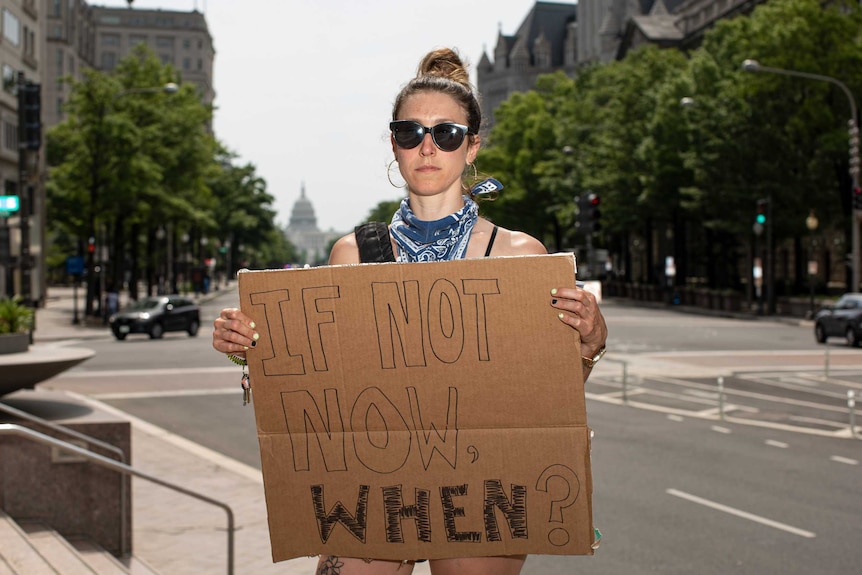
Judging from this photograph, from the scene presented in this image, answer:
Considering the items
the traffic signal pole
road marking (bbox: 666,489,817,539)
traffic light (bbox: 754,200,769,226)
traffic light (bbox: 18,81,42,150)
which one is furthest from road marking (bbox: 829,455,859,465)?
traffic light (bbox: 754,200,769,226)

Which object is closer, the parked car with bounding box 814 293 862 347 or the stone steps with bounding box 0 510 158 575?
the stone steps with bounding box 0 510 158 575

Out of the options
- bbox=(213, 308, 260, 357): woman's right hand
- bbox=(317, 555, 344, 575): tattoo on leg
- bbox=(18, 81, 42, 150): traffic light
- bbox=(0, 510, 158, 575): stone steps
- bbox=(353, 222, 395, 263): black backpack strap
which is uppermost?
bbox=(18, 81, 42, 150): traffic light

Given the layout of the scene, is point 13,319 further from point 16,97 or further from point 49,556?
point 16,97

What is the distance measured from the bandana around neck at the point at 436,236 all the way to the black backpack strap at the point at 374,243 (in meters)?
0.05

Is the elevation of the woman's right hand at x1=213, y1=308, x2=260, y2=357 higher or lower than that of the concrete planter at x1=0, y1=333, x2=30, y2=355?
higher

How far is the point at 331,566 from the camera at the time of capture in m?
3.36

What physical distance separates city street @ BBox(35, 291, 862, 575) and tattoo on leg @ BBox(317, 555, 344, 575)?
5777mm

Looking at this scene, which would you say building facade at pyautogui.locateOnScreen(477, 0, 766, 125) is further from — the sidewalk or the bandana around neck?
the bandana around neck

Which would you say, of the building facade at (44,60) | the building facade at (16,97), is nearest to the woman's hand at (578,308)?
the building facade at (44,60)

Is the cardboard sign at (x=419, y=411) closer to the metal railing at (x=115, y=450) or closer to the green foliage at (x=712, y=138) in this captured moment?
the metal railing at (x=115, y=450)

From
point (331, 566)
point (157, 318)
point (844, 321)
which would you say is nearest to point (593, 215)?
point (844, 321)

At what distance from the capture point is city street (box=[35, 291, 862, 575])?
940 cm

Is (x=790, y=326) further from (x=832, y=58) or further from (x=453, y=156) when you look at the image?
(x=453, y=156)

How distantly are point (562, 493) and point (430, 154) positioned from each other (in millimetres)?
1120
